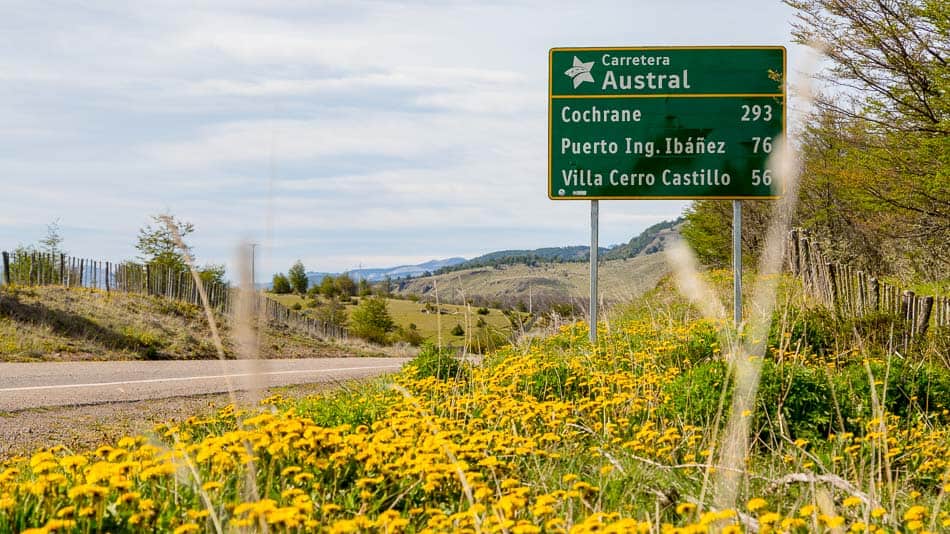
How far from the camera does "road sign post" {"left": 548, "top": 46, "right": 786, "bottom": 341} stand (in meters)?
9.91

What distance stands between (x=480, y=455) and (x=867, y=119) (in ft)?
40.9

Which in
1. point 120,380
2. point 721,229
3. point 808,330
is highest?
point 721,229

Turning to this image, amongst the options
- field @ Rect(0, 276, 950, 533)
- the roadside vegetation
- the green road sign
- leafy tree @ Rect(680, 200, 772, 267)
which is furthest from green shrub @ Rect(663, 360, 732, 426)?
leafy tree @ Rect(680, 200, 772, 267)

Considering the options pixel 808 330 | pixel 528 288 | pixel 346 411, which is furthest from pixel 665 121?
pixel 346 411

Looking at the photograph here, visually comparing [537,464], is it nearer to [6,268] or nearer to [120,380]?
[120,380]

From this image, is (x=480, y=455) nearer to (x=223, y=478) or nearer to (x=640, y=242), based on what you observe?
(x=223, y=478)

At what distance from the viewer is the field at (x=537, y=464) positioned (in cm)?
290

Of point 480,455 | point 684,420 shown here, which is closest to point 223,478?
point 480,455

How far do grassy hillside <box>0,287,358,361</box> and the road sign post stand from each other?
960 cm

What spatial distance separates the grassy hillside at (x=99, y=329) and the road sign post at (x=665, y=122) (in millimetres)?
9602

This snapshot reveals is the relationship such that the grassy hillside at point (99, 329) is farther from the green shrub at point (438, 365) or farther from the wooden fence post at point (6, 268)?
the green shrub at point (438, 365)

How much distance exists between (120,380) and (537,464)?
8003 millimetres

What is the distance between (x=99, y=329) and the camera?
1975cm

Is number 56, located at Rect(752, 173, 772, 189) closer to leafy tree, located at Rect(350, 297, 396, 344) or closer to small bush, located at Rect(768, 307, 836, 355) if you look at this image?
small bush, located at Rect(768, 307, 836, 355)
